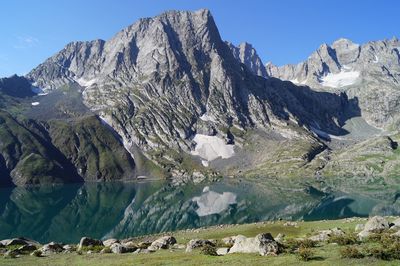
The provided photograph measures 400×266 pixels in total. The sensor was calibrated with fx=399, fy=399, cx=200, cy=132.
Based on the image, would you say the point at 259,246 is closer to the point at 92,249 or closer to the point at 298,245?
the point at 298,245

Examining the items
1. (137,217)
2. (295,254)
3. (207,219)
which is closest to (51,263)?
(295,254)

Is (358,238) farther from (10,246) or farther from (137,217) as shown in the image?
(137,217)

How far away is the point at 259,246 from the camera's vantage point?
129 ft

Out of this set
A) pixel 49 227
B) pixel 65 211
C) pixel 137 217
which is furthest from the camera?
pixel 65 211

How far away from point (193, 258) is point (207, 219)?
111 metres

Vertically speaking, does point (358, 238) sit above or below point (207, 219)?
above

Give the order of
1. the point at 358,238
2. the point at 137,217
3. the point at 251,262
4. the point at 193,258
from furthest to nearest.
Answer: the point at 137,217 < the point at 358,238 < the point at 193,258 < the point at 251,262

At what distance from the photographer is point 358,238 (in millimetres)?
43562

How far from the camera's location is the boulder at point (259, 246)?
3872 centimetres

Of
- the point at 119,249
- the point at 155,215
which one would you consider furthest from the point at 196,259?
the point at 155,215

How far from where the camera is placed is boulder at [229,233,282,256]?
38719 mm

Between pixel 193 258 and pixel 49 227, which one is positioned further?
pixel 49 227

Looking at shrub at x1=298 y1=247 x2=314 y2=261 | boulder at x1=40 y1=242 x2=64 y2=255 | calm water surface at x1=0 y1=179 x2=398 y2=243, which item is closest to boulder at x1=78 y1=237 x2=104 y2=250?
boulder at x1=40 y1=242 x2=64 y2=255

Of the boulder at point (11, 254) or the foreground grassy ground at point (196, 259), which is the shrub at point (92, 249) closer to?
the foreground grassy ground at point (196, 259)
